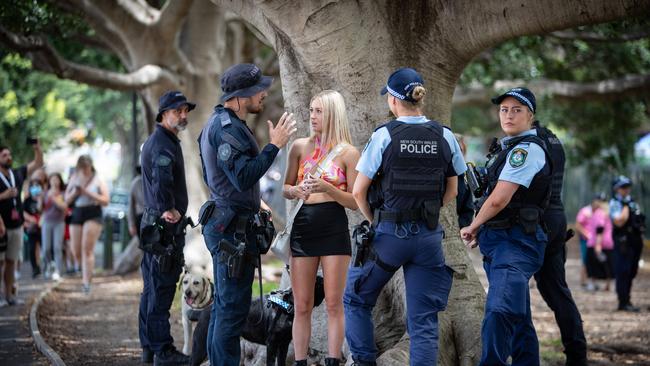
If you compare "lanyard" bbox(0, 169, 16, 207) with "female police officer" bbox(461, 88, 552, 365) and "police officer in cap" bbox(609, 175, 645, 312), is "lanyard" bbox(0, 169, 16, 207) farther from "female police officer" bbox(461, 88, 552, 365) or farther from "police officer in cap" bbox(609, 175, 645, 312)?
"police officer in cap" bbox(609, 175, 645, 312)

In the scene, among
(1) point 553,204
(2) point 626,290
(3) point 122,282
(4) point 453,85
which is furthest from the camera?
(3) point 122,282

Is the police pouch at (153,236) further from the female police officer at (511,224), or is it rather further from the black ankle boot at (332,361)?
the female police officer at (511,224)

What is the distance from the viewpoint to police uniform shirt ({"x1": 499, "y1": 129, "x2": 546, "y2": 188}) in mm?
6652

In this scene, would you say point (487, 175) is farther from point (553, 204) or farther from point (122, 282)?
point (122, 282)

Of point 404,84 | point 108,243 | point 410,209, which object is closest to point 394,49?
point 404,84

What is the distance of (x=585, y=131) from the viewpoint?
27922 millimetres

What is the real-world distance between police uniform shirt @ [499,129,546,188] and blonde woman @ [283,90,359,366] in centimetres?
101

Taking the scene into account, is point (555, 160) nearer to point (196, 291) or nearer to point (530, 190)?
point (530, 190)

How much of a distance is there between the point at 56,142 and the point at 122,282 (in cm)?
2839

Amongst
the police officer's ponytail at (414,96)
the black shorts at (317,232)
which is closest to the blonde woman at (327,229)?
the black shorts at (317,232)

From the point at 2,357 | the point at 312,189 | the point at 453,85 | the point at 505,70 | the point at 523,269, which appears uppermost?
the point at 505,70

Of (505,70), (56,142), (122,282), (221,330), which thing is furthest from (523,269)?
(56,142)

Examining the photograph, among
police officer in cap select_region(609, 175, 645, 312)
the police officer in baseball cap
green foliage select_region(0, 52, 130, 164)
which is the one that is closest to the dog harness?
the police officer in baseball cap

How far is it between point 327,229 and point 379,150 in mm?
800
